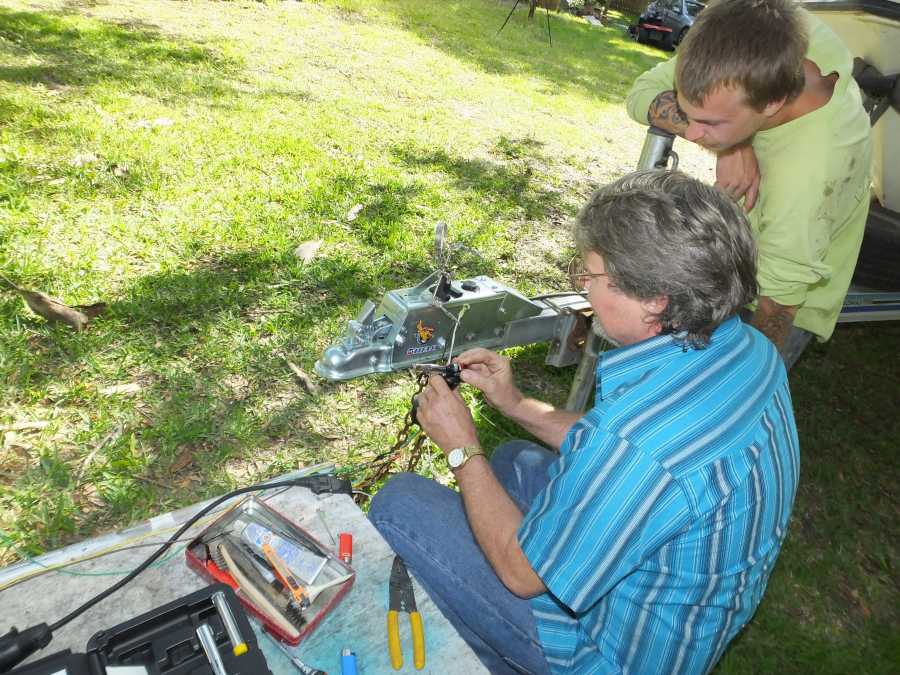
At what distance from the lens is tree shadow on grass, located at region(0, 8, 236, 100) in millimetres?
5105

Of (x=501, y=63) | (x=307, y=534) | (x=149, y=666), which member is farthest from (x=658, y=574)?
(x=501, y=63)

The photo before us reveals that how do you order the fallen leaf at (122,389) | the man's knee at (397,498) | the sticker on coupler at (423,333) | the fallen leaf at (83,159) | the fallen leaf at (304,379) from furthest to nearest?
the fallen leaf at (83,159)
the fallen leaf at (304,379)
the fallen leaf at (122,389)
the sticker on coupler at (423,333)
the man's knee at (397,498)

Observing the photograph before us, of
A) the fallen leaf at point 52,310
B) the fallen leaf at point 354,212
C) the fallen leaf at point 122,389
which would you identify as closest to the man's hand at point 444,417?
the fallen leaf at point 122,389

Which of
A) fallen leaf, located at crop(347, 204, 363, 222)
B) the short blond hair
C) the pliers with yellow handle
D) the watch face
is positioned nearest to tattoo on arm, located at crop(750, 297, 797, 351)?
the short blond hair

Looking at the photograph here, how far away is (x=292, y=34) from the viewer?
24.6 feet

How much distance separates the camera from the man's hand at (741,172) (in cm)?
236

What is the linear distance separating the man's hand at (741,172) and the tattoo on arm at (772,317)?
0.37 metres

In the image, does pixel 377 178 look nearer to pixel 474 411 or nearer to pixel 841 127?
pixel 474 411

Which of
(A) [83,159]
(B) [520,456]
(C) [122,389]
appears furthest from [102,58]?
(B) [520,456]

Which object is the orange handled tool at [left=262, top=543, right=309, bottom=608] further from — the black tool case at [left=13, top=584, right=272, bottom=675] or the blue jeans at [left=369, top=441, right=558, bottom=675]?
the blue jeans at [left=369, top=441, right=558, bottom=675]

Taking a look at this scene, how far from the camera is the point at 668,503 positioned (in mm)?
1239

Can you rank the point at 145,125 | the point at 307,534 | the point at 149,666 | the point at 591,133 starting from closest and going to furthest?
1. the point at 149,666
2. the point at 307,534
3. the point at 145,125
4. the point at 591,133

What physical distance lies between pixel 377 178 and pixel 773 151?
310 cm

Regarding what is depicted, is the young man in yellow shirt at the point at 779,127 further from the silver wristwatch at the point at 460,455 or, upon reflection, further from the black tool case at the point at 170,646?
the black tool case at the point at 170,646
